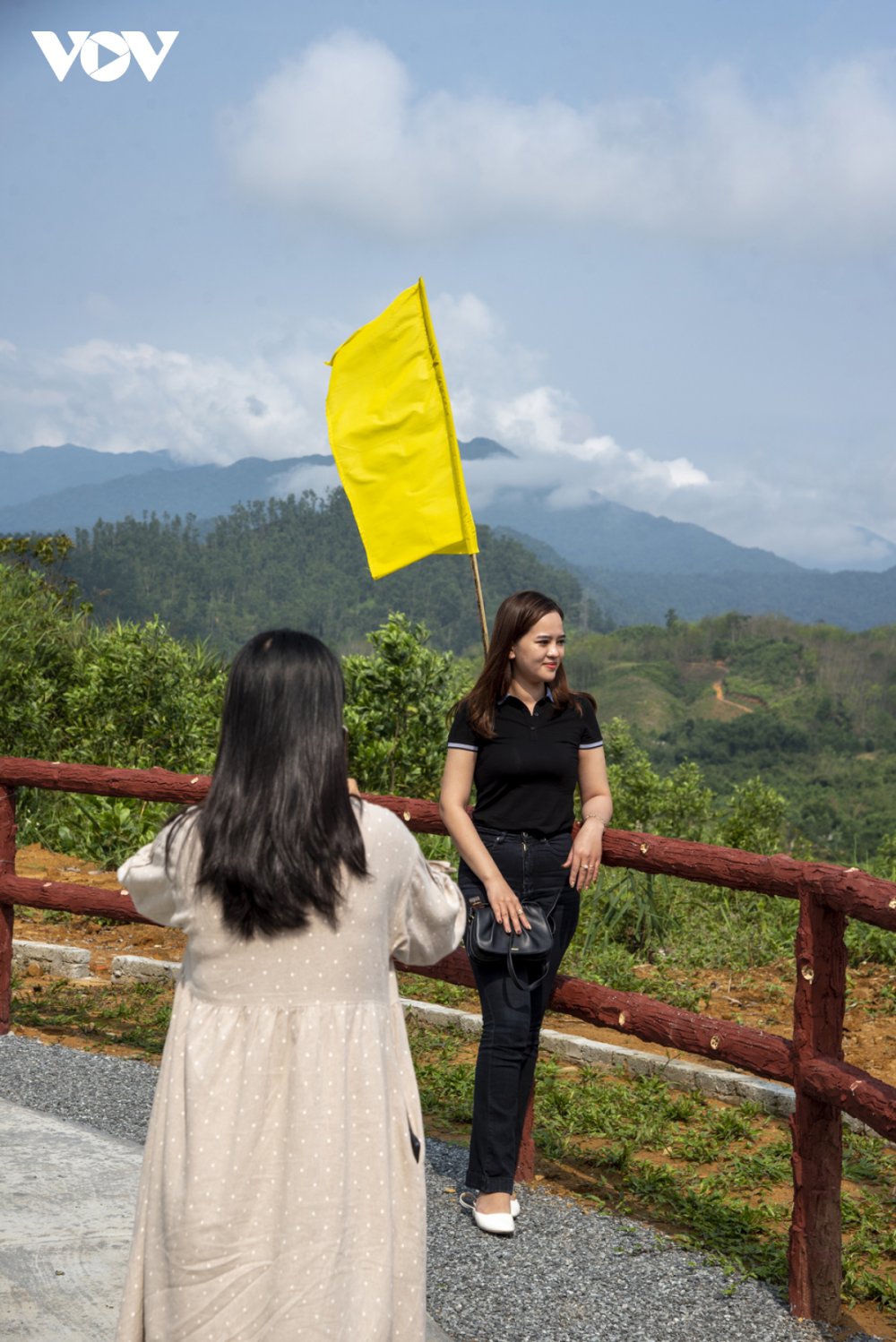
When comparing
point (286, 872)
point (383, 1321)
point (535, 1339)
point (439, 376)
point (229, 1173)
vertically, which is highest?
point (439, 376)

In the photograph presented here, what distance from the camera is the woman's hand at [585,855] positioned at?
3.88 metres

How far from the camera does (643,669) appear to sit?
84.8m

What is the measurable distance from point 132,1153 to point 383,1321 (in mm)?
2147

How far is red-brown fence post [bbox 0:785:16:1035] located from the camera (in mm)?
5484

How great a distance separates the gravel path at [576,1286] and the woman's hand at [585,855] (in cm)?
102

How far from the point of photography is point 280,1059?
7.39 feet

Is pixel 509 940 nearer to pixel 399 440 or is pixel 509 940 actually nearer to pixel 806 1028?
pixel 806 1028

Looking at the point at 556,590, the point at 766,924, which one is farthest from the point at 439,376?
the point at 556,590

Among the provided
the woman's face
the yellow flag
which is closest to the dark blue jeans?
the woman's face

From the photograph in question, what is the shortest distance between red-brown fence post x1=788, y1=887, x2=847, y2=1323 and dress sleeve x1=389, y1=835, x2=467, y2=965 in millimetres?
1358

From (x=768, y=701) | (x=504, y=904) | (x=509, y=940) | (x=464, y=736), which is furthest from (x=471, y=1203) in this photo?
(x=768, y=701)

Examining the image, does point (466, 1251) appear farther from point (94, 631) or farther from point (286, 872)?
point (94, 631)

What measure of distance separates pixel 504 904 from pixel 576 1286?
1018 mm

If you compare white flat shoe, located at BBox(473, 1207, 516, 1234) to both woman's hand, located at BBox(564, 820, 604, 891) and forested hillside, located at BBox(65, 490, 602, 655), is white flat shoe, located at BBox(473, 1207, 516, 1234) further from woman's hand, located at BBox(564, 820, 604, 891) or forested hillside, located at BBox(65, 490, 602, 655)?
forested hillside, located at BBox(65, 490, 602, 655)
